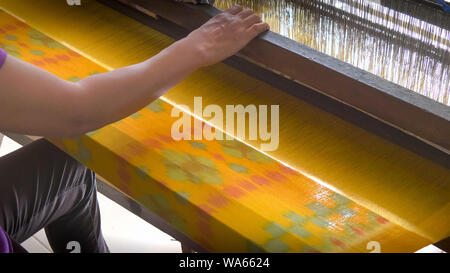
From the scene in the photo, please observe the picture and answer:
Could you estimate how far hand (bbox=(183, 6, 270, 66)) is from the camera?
131 cm

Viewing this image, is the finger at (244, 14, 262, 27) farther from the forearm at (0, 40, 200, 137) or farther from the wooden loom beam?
the forearm at (0, 40, 200, 137)

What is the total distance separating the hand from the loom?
3 centimetres

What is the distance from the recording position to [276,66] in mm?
1322

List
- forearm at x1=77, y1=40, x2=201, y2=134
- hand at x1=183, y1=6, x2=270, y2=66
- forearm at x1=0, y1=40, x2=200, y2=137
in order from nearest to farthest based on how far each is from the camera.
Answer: forearm at x1=0, y1=40, x2=200, y2=137
forearm at x1=77, y1=40, x2=201, y2=134
hand at x1=183, y1=6, x2=270, y2=66

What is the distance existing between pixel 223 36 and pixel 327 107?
0.31 m

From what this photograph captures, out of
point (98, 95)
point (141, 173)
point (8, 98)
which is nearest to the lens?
point (8, 98)

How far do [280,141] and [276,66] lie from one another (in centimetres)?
17

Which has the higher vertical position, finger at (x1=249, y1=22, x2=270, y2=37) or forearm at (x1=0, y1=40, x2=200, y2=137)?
finger at (x1=249, y1=22, x2=270, y2=37)

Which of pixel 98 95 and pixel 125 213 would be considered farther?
pixel 125 213

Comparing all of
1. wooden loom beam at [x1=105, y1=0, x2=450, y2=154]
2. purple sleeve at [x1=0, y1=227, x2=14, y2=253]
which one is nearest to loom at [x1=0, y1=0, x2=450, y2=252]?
wooden loom beam at [x1=105, y1=0, x2=450, y2=154]

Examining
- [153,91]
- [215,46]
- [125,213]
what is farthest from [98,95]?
[125,213]

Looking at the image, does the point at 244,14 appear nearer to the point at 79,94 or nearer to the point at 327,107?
the point at 327,107

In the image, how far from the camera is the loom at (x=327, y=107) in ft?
3.70
